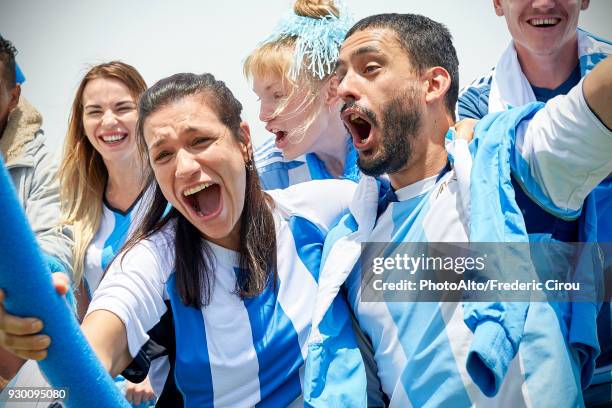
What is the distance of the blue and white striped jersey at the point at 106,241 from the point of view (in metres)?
2.80

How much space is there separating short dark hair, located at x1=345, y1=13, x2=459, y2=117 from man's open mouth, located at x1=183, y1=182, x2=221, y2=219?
578 millimetres

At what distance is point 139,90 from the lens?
3.21m

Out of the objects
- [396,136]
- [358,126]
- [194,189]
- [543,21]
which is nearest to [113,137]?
[194,189]

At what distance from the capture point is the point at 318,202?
2.12 meters

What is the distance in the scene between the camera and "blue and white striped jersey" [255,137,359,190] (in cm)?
278

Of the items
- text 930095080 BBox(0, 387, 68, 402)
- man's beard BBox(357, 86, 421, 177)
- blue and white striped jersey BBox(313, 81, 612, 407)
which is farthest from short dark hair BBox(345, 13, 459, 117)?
text 930095080 BBox(0, 387, 68, 402)

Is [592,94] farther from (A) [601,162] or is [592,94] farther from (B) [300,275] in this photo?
(B) [300,275]

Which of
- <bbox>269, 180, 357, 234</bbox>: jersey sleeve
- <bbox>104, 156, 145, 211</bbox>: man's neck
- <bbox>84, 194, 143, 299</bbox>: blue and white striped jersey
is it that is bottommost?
<bbox>84, 194, 143, 299</bbox>: blue and white striped jersey

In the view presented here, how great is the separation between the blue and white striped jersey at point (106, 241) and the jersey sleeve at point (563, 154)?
154 cm

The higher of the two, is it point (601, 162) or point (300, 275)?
point (601, 162)

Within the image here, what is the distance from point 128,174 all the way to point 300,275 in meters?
1.35

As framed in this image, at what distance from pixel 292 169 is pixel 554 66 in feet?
3.30

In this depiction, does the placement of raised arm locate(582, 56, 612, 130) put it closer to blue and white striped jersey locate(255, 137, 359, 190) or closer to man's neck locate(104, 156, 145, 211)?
blue and white striped jersey locate(255, 137, 359, 190)

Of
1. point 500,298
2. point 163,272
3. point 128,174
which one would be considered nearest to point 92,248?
point 128,174
